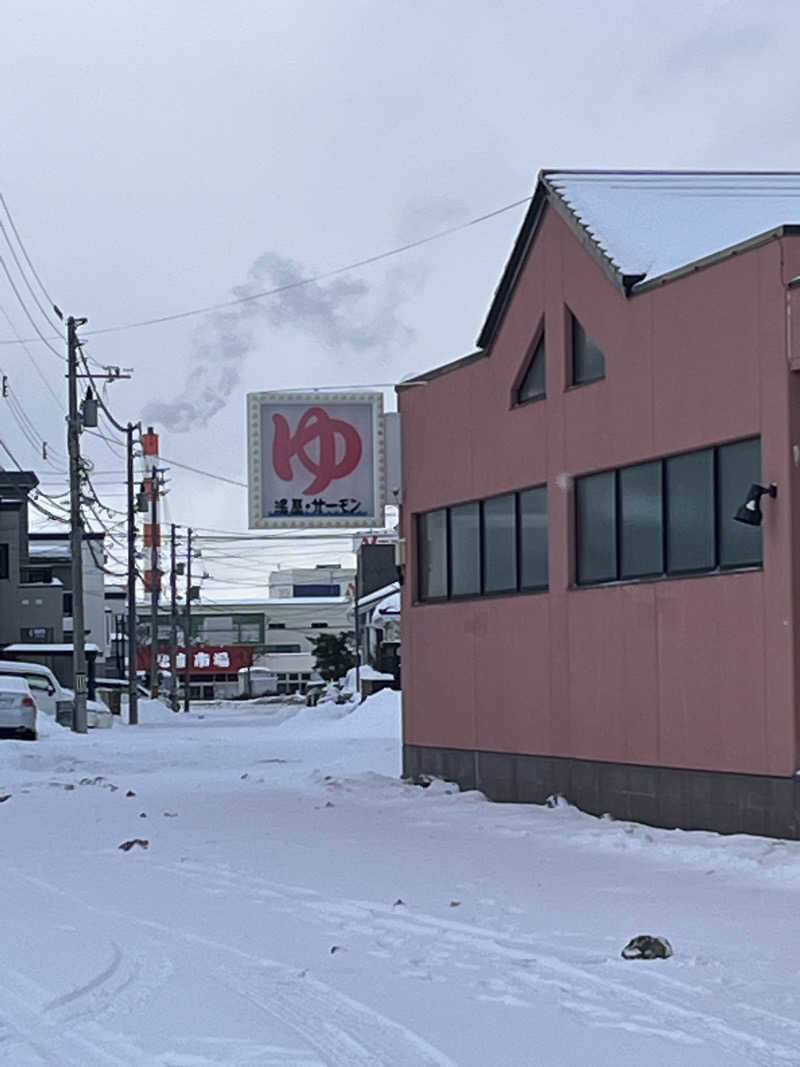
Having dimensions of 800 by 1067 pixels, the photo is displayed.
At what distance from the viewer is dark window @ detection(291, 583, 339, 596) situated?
15461cm

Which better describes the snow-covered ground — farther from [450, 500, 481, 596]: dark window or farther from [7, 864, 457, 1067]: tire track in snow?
[450, 500, 481, 596]: dark window

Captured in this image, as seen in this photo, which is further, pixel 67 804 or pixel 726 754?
pixel 67 804

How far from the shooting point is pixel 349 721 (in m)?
45.5

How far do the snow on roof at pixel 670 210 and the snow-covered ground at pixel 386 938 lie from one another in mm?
5984

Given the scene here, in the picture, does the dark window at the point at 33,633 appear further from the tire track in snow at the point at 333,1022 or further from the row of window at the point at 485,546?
the tire track in snow at the point at 333,1022

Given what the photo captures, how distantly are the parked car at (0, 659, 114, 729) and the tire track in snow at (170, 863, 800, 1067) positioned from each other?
107ft

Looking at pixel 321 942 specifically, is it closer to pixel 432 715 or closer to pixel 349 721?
pixel 432 715

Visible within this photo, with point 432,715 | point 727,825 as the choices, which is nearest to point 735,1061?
point 727,825

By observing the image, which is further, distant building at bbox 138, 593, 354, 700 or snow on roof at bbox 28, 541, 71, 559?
distant building at bbox 138, 593, 354, 700

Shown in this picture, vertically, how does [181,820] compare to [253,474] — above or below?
below

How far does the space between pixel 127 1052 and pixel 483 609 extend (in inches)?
565

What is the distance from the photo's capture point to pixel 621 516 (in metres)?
18.6

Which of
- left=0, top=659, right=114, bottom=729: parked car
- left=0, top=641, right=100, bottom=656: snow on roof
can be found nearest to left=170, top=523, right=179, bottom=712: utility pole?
left=0, top=641, right=100, bottom=656: snow on roof

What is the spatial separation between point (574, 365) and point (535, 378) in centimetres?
111
